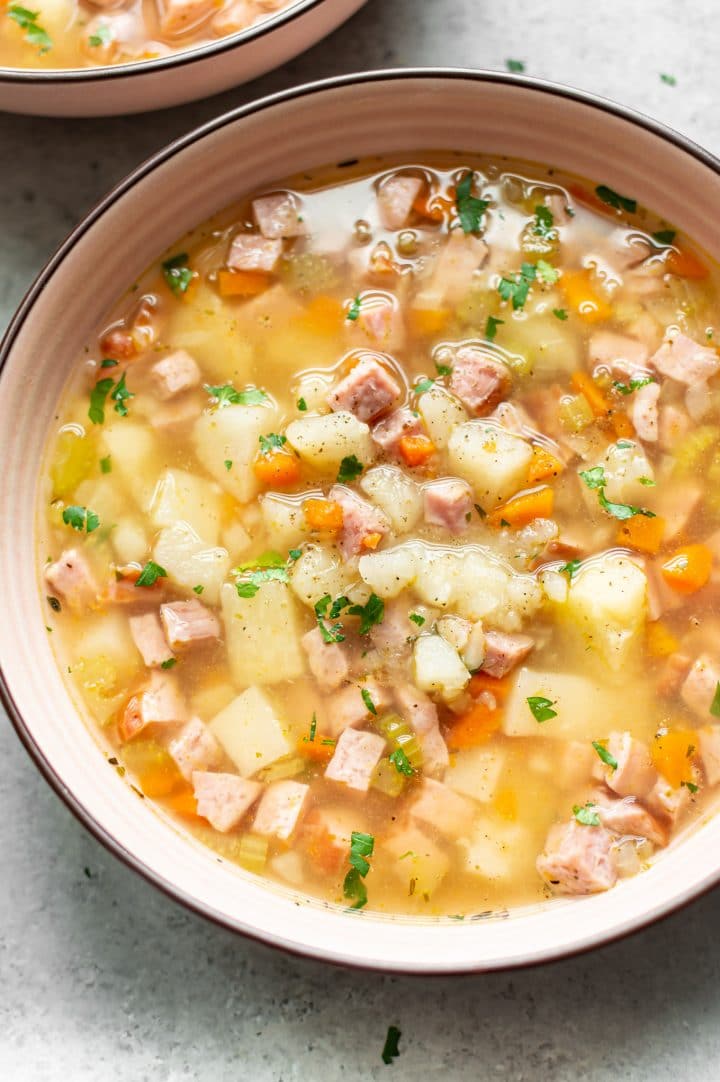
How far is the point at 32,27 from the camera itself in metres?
3.85

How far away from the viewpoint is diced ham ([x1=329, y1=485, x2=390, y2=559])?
135 inches

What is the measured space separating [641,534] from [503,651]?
588 millimetres

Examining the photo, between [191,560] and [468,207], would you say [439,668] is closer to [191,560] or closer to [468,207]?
[191,560]

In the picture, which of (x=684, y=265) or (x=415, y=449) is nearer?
(x=415, y=449)

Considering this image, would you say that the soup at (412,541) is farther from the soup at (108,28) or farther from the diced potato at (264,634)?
the soup at (108,28)

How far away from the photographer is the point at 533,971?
3648mm

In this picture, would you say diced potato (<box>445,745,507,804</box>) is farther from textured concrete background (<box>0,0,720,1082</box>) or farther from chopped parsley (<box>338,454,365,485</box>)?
chopped parsley (<box>338,454,365,485</box>)

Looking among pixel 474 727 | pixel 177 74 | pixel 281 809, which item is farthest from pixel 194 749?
pixel 177 74

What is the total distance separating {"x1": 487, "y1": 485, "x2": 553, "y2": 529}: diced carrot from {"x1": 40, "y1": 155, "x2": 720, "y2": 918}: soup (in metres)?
0.01

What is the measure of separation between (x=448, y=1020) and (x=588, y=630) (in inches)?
54.1

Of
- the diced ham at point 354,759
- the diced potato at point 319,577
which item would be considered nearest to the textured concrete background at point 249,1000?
the diced ham at point 354,759

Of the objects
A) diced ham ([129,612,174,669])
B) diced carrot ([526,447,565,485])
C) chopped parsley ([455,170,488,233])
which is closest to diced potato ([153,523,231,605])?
diced ham ([129,612,174,669])

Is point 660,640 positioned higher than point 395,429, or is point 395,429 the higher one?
point 395,429

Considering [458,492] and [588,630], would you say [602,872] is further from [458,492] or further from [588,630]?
[458,492]
